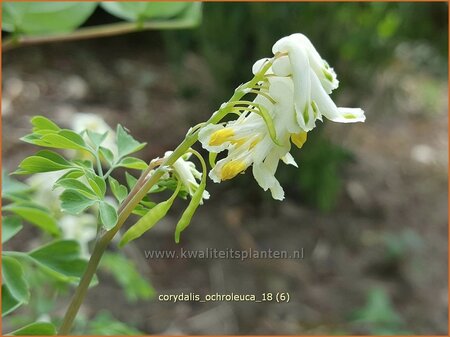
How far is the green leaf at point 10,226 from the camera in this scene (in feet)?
2.67

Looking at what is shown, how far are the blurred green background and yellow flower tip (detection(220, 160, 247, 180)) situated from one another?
4.43 feet

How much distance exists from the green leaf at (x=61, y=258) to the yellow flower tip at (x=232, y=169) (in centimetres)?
33

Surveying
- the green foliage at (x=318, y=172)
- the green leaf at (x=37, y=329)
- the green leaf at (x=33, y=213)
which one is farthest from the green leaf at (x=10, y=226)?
the green foliage at (x=318, y=172)

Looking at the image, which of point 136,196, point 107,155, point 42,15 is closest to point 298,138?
point 136,196

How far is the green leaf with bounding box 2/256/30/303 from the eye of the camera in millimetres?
710

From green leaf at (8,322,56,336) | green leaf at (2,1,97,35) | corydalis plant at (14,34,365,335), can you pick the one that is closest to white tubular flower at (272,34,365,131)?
corydalis plant at (14,34,365,335)

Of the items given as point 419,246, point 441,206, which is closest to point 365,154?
point 441,206

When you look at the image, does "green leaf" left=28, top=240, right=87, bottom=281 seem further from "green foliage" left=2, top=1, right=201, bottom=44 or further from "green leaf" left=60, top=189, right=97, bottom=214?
Answer: "green foliage" left=2, top=1, right=201, bottom=44

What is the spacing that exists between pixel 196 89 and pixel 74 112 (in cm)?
57

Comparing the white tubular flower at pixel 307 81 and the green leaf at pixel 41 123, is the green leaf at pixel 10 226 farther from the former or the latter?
the white tubular flower at pixel 307 81

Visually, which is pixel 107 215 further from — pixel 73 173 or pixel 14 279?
pixel 14 279

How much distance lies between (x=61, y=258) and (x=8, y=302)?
0.27 feet

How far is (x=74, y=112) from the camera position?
2.69 metres

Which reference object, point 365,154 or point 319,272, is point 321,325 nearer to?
point 319,272
